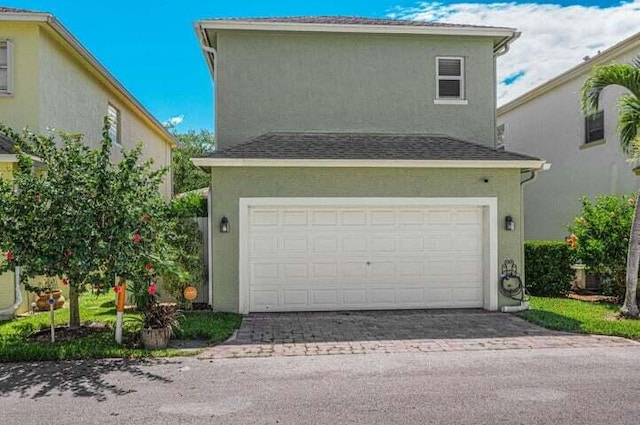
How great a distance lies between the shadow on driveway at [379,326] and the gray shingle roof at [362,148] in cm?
322

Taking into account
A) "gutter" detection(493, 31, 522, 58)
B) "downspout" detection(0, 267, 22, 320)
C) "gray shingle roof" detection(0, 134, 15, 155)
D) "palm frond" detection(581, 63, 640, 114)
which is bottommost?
"downspout" detection(0, 267, 22, 320)

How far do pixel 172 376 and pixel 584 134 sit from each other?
14930 mm

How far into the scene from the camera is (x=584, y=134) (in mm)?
16391

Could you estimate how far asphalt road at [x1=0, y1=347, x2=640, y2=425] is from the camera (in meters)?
5.18

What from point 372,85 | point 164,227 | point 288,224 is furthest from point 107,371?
point 372,85

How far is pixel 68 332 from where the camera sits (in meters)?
8.55

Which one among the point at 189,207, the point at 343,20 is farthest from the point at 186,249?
the point at 343,20

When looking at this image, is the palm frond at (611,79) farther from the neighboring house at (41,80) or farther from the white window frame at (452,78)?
the neighboring house at (41,80)

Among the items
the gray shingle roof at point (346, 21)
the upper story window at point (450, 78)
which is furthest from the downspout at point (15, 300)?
the upper story window at point (450, 78)

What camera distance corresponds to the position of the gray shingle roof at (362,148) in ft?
35.2

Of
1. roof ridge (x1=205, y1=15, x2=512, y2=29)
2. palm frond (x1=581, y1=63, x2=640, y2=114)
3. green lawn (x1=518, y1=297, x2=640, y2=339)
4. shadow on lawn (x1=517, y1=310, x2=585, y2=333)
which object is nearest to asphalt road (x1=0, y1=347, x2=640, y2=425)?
green lawn (x1=518, y1=297, x2=640, y2=339)

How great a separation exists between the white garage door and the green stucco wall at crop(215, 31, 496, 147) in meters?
2.61

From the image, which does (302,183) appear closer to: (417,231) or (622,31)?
(417,231)

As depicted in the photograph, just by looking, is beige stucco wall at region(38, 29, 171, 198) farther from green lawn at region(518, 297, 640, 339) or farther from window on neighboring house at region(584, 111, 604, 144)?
window on neighboring house at region(584, 111, 604, 144)
